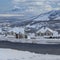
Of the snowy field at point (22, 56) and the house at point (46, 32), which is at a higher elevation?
the house at point (46, 32)

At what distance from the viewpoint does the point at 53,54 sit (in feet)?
12.9

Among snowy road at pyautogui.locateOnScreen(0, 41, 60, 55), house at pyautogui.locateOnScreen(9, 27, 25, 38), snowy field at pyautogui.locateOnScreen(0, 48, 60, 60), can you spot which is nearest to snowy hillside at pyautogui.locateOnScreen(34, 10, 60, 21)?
house at pyautogui.locateOnScreen(9, 27, 25, 38)

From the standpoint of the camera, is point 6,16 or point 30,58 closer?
point 30,58

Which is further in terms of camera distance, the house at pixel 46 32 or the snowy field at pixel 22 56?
the house at pixel 46 32

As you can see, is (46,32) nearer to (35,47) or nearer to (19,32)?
(35,47)

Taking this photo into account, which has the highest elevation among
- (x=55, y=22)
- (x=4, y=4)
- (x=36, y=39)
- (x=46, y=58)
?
(x=4, y=4)

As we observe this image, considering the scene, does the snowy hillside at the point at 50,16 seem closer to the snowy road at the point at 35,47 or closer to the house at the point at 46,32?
the house at the point at 46,32

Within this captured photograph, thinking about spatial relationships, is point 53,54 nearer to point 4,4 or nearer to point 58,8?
point 58,8

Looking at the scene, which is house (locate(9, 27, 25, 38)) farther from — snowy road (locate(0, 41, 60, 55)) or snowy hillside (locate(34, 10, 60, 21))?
snowy hillside (locate(34, 10, 60, 21))

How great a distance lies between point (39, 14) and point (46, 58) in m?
0.73

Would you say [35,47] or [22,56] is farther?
[35,47]

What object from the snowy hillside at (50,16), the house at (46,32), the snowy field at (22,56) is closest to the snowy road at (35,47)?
the snowy field at (22,56)

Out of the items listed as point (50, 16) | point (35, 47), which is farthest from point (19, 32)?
point (50, 16)

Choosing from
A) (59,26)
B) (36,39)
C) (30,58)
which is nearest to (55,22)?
(59,26)
